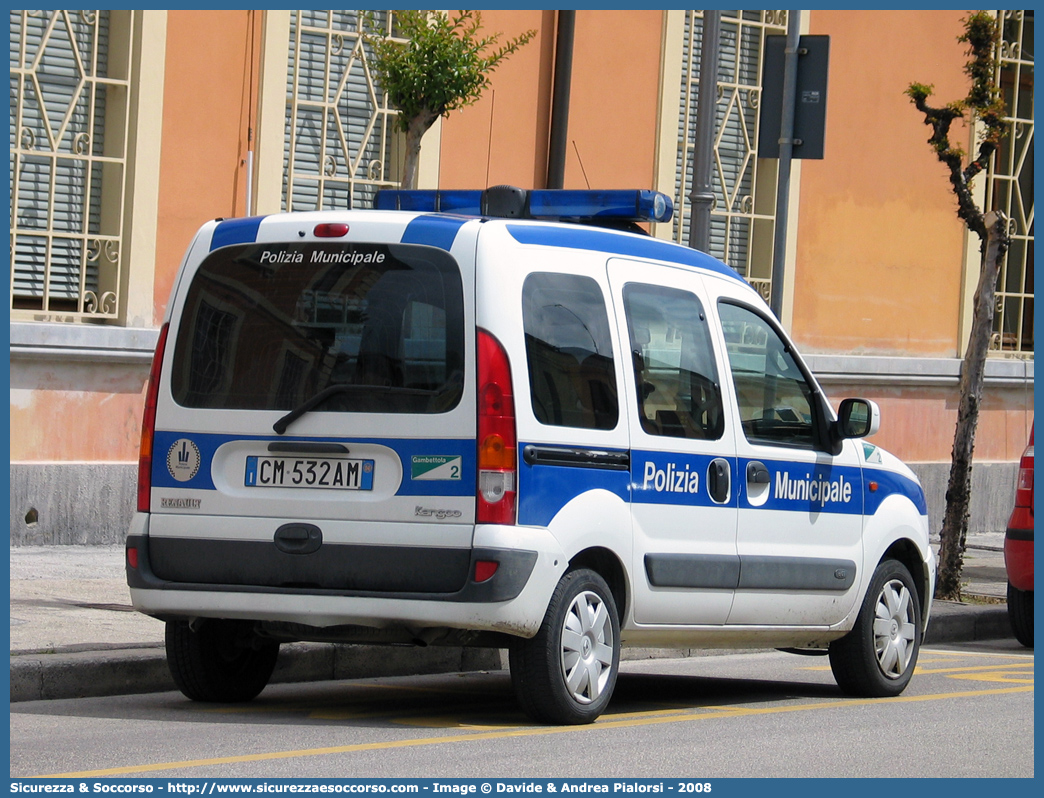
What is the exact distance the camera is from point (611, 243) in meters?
7.40

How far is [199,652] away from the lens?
7418 millimetres

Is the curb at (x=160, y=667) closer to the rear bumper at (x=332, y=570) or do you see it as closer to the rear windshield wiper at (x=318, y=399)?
the rear bumper at (x=332, y=570)

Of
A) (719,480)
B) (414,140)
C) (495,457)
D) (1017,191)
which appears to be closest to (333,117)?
(414,140)

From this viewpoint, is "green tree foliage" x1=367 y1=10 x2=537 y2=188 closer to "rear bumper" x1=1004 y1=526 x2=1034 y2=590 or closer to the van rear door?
the van rear door

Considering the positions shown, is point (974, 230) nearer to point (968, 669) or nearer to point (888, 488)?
point (968, 669)

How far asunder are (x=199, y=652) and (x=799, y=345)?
11103 mm

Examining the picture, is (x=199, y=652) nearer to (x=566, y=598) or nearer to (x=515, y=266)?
(x=566, y=598)

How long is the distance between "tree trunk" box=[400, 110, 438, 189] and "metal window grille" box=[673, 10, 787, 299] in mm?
6296

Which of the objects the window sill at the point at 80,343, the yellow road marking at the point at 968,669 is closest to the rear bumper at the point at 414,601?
the yellow road marking at the point at 968,669

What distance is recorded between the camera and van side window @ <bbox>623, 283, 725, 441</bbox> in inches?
288

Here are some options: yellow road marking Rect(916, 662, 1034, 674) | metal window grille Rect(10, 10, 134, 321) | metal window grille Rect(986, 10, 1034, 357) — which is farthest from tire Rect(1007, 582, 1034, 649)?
metal window grille Rect(986, 10, 1034, 357)

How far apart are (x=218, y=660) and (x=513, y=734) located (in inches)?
59.3

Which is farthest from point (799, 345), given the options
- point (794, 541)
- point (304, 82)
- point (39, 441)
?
point (794, 541)

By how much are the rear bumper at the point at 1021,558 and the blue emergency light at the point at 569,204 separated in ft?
14.1
